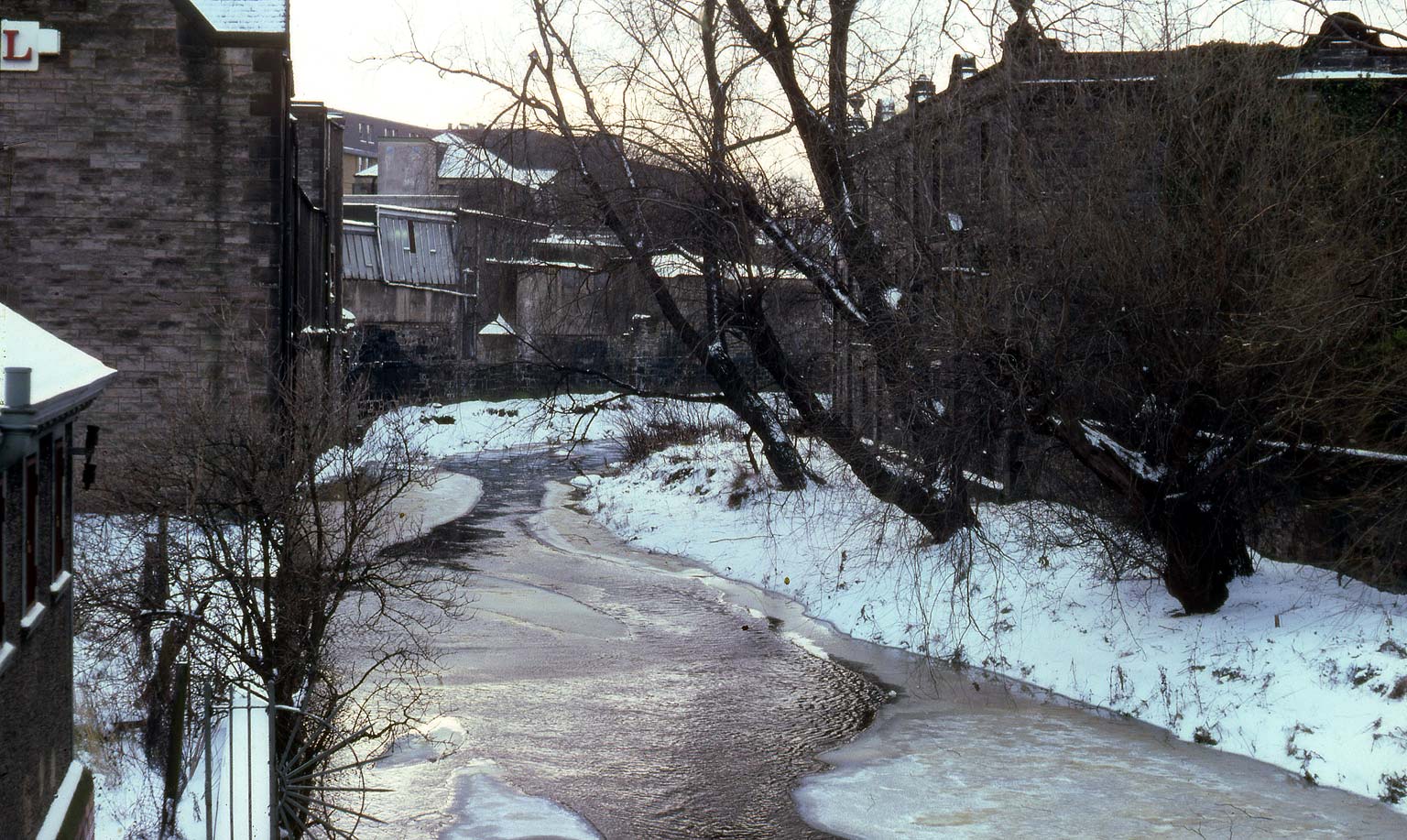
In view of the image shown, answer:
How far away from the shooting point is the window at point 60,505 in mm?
7926

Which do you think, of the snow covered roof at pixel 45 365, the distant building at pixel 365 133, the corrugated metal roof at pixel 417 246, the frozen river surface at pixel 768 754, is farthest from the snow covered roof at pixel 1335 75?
the distant building at pixel 365 133

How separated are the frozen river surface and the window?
8.70 ft

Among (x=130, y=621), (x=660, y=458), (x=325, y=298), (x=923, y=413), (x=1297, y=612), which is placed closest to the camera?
(x=130, y=621)

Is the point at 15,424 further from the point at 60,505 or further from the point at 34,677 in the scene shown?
the point at 60,505

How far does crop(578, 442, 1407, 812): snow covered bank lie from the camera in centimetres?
1040

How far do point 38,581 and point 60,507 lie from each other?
1.10 metres

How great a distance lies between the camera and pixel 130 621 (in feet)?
34.6

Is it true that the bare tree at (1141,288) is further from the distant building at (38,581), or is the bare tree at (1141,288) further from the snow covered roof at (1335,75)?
the distant building at (38,581)

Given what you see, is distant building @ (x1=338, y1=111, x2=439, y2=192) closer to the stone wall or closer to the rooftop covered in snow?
the rooftop covered in snow

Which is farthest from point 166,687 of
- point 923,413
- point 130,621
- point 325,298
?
point 325,298

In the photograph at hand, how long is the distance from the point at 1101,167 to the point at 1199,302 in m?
1.84

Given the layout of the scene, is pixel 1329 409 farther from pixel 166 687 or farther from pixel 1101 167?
pixel 166 687

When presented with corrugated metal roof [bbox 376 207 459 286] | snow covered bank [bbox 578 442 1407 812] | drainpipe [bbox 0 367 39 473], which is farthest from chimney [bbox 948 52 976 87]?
corrugated metal roof [bbox 376 207 459 286]

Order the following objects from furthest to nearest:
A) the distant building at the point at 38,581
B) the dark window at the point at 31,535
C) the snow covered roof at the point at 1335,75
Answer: the snow covered roof at the point at 1335,75 → the dark window at the point at 31,535 → the distant building at the point at 38,581
